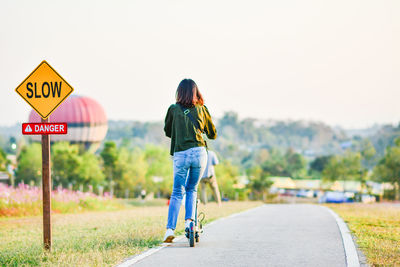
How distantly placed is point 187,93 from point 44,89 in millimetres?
1990

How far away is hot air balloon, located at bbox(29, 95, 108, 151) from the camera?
71.7 meters

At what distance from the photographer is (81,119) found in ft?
238

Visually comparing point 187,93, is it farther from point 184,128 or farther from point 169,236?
point 169,236

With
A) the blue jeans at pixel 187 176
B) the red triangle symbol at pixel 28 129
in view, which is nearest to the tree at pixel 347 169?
the blue jeans at pixel 187 176

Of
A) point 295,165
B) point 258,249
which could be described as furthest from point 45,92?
point 295,165

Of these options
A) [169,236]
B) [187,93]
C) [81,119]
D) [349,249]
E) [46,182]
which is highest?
[81,119]

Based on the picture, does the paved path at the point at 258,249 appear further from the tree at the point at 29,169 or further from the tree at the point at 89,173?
the tree at the point at 29,169

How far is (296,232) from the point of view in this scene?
10.0m

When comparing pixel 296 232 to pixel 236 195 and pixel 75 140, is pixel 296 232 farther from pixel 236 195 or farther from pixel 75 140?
pixel 236 195

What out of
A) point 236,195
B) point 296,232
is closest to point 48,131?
point 296,232

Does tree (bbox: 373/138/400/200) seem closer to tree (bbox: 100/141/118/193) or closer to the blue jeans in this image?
tree (bbox: 100/141/118/193)

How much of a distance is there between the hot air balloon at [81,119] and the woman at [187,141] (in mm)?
64161

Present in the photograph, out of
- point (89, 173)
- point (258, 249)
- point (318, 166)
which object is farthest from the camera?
point (318, 166)

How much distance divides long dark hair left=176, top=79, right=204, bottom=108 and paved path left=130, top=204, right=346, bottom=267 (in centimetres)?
199
